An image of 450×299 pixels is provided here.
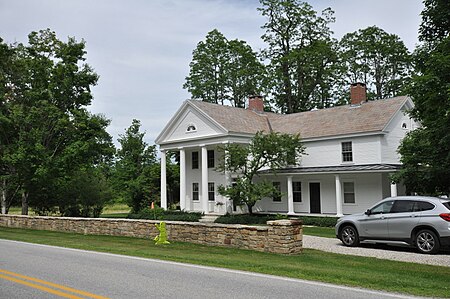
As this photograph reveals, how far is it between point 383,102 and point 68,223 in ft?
66.7

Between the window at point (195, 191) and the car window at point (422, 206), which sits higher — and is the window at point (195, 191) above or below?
above

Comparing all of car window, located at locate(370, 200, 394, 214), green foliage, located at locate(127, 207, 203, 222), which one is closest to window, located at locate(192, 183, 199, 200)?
green foliage, located at locate(127, 207, 203, 222)

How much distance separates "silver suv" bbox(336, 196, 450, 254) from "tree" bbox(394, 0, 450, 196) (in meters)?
4.07

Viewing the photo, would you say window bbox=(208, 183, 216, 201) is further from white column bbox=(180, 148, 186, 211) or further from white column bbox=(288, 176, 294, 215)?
white column bbox=(288, 176, 294, 215)

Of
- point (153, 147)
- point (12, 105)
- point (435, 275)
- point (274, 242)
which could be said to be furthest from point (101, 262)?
point (153, 147)

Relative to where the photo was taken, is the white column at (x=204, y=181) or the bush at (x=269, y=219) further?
the white column at (x=204, y=181)

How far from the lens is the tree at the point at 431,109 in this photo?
15836mm

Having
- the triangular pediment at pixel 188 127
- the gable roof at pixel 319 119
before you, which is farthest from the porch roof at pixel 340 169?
the triangular pediment at pixel 188 127

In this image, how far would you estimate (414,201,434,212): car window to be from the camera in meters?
13.0

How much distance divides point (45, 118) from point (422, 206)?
24.3 metres

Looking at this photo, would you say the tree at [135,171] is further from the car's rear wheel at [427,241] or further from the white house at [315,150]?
the car's rear wheel at [427,241]

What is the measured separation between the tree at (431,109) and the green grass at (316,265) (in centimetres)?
703

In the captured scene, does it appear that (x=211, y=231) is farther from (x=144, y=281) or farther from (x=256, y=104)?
(x=256, y=104)

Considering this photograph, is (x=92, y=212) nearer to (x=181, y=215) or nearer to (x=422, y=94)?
(x=181, y=215)
